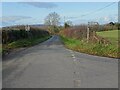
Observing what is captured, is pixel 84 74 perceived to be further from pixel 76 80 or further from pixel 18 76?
pixel 18 76

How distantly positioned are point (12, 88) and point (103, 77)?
→ 3928mm

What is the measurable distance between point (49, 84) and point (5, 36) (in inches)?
1217

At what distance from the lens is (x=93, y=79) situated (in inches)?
439

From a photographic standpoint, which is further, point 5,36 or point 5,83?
point 5,36

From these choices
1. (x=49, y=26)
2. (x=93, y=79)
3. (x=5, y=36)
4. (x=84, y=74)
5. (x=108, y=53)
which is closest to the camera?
(x=93, y=79)

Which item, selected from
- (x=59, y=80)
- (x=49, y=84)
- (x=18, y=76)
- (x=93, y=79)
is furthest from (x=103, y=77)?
→ (x=18, y=76)

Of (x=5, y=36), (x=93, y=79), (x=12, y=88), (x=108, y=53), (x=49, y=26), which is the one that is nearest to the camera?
(x=12, y=88)

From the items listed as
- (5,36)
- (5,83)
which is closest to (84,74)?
(5,83)

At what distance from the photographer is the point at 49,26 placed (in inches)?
5586

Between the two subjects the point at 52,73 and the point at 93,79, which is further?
the point at 52,73

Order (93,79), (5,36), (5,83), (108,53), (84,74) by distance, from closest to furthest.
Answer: (5,83), (93,79), (84,74), (108,53), (5,36)

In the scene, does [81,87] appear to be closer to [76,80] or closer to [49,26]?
[76,80]

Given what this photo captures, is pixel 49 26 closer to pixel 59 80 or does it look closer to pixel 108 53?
pixel 108 53

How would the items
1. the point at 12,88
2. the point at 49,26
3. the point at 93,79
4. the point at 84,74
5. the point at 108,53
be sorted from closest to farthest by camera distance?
the point at 12,88 → the point at 93,79 → the point at 84,74 → the point at 108,53 → the point at 49,26
